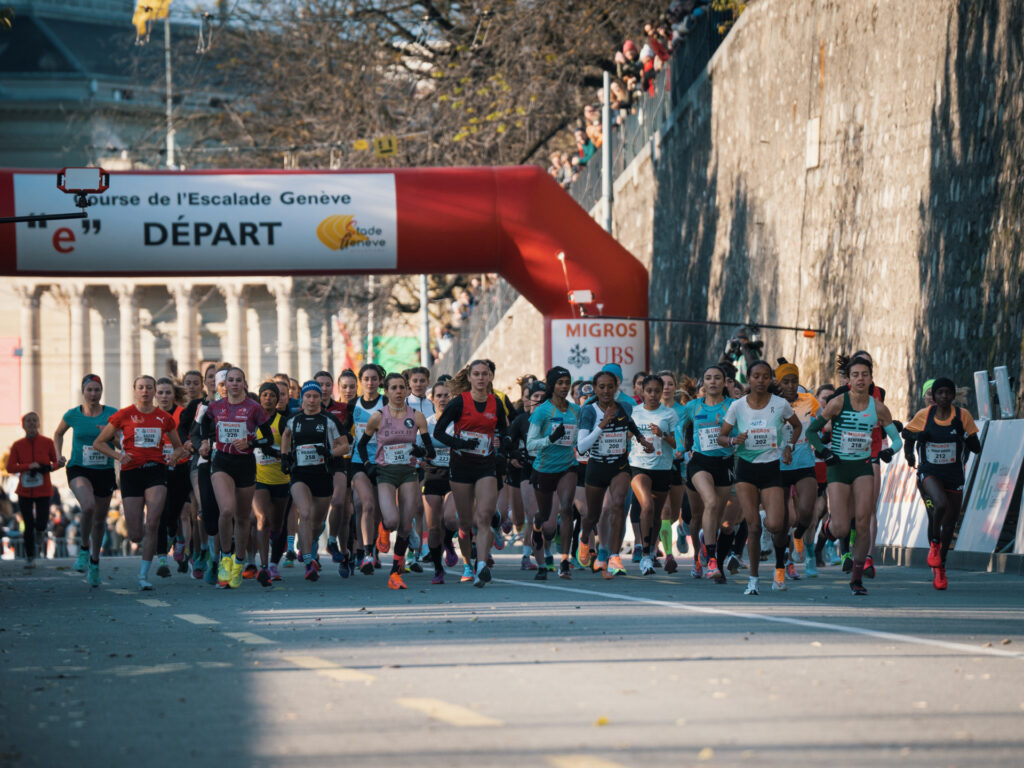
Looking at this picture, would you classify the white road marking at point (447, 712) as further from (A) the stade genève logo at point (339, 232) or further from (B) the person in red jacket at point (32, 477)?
(A) the stade genève logo at point (339, 232)

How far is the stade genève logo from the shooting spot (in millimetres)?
22094

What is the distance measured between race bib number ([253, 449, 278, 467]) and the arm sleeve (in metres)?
1.98

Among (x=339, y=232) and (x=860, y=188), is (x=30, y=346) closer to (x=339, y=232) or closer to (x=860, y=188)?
(x=339, y=232)

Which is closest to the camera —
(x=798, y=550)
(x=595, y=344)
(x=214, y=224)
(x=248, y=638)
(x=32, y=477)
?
(x=248, y=638)

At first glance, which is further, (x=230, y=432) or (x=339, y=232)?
(x=339, y=232)

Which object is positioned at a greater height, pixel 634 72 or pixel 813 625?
pixel 634 72

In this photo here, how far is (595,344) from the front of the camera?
2286cm

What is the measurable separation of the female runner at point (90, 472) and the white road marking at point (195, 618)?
4.43 meters

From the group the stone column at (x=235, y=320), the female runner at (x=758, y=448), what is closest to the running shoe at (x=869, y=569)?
the female runner at (x=758, y=448)

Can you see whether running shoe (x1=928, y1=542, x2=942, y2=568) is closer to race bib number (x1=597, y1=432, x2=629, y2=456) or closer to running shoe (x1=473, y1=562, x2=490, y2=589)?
race bib number (x1=597, y1=432, x2=629, y2=456)

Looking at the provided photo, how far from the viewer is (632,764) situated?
6.14 m

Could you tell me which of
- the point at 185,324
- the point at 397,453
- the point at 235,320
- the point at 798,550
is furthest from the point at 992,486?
the point at 185,324

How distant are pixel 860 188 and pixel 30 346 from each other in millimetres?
72052

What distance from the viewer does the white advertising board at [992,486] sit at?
622 inches
